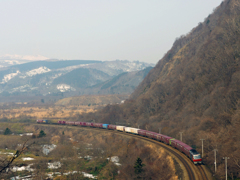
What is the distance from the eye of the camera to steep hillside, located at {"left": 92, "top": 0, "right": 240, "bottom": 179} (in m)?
73.0

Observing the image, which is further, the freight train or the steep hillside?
the steep hillside

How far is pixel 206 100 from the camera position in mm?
114375

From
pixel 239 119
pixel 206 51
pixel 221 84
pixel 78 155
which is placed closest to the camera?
pixel 239 119

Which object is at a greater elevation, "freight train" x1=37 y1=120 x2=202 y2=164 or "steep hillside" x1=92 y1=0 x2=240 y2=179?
"steep hillside" x1=92 y1=0 x2=240 y2=179

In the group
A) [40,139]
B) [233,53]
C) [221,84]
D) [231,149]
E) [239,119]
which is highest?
[233,53]

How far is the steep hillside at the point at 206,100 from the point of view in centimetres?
7300

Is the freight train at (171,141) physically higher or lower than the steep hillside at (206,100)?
lower

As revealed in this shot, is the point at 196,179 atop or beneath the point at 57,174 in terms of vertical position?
atop

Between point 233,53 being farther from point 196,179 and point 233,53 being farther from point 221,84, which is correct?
point 196,179

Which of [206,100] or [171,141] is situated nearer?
[171,141]

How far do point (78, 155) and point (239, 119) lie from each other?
6253 cm

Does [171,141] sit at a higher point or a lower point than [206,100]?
lower

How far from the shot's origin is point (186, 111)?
124 meters

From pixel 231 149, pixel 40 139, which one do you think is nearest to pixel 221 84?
pixel 231 149
